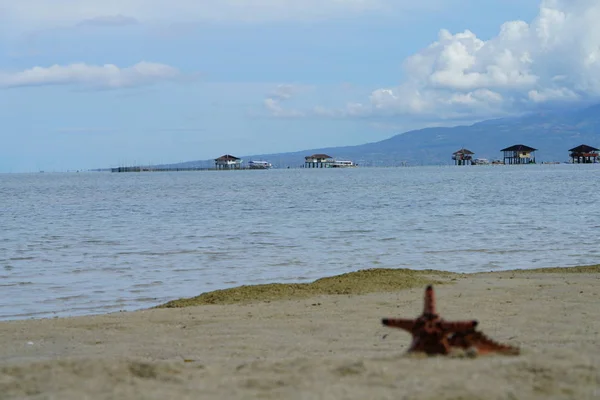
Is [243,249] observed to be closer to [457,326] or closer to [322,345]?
[322,345]

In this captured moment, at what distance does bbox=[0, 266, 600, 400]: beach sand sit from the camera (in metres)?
5.72

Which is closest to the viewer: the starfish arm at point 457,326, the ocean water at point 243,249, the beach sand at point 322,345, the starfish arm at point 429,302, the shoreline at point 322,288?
the beach sand at point 322,345

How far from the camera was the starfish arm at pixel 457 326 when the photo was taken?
6.29 m

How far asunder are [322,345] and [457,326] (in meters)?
2.59

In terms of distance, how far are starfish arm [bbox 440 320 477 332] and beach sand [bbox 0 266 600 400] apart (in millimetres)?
230

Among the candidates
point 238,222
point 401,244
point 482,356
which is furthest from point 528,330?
point 238,222

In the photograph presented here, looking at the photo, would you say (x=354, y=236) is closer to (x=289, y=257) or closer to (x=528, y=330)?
(x=289, y=257)

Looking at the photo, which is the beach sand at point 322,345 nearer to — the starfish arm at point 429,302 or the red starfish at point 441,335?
the red starfish at point 441,335

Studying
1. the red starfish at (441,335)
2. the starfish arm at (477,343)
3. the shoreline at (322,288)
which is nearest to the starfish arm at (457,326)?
the red starfish at (441,335)

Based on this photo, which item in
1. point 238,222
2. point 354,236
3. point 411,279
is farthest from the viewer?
point 238,222

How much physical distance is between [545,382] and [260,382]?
202 cm

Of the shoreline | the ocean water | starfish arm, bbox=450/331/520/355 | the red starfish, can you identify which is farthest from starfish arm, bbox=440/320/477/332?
the ocean water

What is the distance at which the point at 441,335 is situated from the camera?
6.41 meters

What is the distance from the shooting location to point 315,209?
43.2 meters
